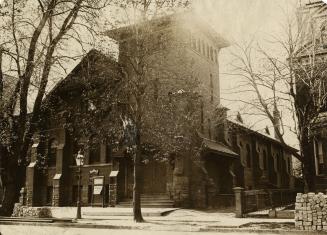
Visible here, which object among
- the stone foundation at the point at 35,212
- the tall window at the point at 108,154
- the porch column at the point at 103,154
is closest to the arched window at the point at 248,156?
the tall window at the point at 108,154

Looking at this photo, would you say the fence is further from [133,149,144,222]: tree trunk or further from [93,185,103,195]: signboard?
[93,185,103,195]: signboard

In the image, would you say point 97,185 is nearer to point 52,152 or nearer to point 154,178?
point 154,178

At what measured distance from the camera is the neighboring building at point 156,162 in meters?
21.1

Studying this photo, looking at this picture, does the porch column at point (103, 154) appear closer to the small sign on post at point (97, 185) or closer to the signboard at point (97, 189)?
the small sign on post at point (97, 185)

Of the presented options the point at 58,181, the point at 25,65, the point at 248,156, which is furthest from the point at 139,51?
the point at 248,156

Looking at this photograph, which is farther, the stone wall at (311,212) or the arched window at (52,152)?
the arched window at (52,152)

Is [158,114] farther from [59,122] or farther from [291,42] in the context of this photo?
[59,122]

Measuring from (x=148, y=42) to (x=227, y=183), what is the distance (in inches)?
594

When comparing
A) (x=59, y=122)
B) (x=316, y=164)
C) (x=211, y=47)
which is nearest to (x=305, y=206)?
(x=316, y=164)

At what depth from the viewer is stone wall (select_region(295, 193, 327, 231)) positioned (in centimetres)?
1330

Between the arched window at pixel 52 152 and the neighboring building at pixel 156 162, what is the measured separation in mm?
78

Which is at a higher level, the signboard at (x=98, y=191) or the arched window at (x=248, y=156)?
the arched window at (x=248, y=156)

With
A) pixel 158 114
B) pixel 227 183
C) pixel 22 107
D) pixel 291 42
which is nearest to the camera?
pixel 22 107

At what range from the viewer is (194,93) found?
2331cm
